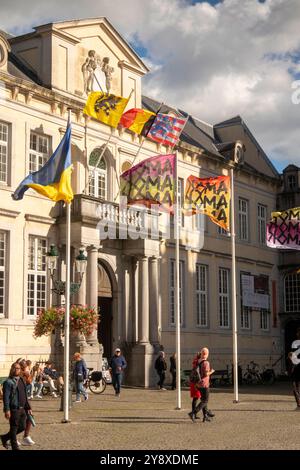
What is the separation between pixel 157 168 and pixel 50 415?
872 cm

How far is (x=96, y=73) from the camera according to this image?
110 ft

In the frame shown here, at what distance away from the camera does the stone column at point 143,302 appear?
33.0 metres

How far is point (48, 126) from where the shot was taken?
102ft

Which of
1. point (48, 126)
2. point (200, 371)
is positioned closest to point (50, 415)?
point (200, 371)

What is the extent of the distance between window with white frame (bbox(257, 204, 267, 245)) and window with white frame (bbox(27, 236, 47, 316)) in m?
18.6

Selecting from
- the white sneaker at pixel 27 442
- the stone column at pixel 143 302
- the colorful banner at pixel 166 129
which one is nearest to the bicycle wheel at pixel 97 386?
the stone column at pixel 143 302

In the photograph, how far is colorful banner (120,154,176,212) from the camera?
2410cm

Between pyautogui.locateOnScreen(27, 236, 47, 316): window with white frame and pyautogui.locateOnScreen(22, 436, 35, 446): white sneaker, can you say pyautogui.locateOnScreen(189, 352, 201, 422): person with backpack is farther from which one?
pyautogui.locateOnScreen(27, 236, 47, 316): window with white frame

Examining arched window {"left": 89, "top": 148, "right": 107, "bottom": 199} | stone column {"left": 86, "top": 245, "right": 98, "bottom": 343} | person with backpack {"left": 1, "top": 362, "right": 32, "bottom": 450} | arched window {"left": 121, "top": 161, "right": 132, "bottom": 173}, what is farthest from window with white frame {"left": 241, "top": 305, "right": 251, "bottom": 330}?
person with backpack {"left": 1, "top": 362, "right": 32, "bottom": 450}

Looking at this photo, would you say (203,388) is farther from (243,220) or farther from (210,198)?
(243,220)

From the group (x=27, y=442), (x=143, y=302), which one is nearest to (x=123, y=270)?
(x=143, y=302)

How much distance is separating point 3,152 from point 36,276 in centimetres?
498
